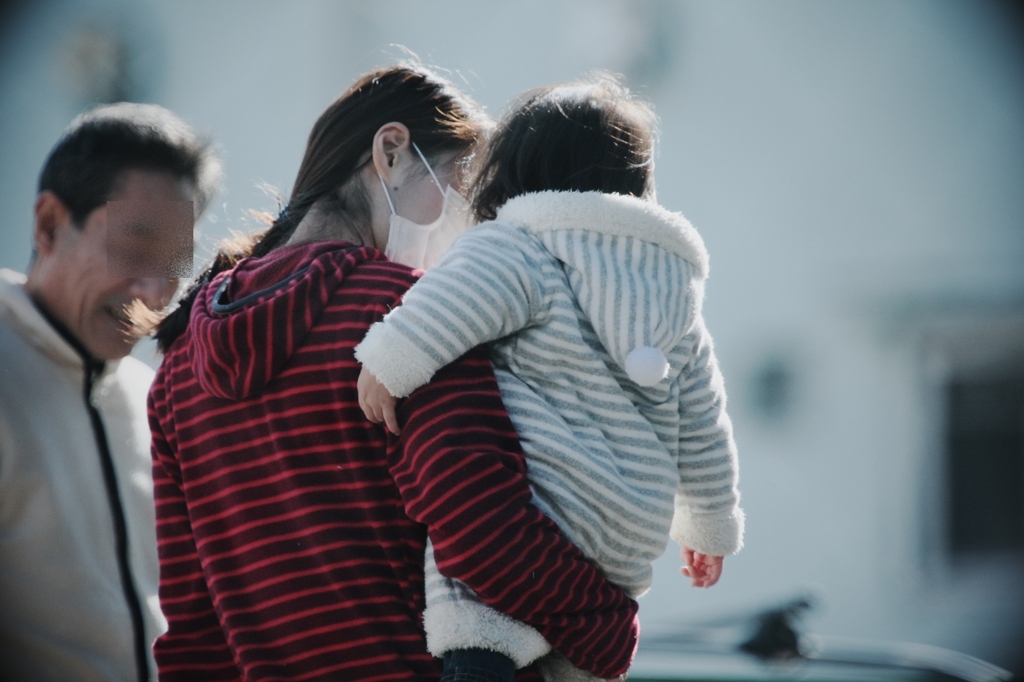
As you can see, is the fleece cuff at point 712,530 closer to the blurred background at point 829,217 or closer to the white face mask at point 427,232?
the white face mask at point 427,232

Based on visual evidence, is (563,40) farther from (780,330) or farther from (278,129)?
Result: (780,330)

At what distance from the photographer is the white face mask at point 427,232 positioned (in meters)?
1.68

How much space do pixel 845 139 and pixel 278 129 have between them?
3677mm

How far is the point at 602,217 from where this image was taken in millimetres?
1477

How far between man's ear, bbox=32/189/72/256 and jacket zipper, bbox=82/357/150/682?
0.29 metres

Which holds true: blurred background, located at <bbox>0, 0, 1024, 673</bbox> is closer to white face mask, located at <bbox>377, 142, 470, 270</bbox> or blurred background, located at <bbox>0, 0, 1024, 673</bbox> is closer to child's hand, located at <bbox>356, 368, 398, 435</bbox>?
white face mask, located at <bbox>377, 142, 470, 270</bbox>

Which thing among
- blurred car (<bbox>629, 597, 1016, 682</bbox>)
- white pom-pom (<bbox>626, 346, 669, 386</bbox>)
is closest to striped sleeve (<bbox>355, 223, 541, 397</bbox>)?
white pom-pom (<bbox>626, 346, 669, 386</bbox>)

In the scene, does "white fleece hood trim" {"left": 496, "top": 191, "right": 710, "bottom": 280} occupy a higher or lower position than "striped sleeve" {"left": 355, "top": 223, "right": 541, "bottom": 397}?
higher

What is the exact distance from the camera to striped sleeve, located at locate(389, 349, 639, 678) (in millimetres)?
1290

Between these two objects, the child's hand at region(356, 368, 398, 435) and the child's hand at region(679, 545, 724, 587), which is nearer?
the child's hand at region(356, 368, 398, 435)

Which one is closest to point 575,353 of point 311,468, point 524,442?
point 524,442

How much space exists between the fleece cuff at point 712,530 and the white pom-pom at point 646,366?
363 millimetres

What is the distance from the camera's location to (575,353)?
143cm

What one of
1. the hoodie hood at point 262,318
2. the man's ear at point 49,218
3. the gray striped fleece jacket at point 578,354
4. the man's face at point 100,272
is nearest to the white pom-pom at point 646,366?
the gray striped fleece jacket at point 578,354
